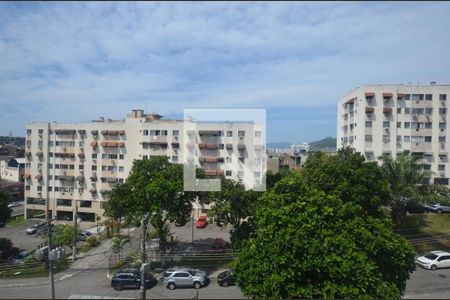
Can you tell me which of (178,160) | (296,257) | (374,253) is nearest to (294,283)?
(296,257)

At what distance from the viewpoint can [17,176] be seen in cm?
4797

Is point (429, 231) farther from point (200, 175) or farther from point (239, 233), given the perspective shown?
point (200, 175)

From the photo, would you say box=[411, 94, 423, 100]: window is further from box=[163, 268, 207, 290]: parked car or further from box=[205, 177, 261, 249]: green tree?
box=[163, 268, 207, 290]: parked car

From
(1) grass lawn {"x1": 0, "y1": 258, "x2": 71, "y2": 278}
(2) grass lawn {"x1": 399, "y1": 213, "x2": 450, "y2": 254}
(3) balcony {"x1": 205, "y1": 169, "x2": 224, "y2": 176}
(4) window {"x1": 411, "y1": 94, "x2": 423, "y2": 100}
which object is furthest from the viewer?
(3) balcony {"x1": 205, "y1": 169, "x2": 224, "y2": 176}

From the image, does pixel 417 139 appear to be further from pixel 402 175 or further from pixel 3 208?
pixel 3 208

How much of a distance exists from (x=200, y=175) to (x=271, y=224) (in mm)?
10960

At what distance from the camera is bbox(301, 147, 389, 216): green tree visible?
52.0 ft

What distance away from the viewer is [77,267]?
62.2ft

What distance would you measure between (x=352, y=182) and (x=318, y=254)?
1004cm

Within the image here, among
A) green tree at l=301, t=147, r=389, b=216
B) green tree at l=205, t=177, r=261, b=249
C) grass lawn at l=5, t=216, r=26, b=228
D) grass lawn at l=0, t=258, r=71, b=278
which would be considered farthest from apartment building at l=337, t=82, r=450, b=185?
grass lawn at l=5, t=216, r=26, b=228

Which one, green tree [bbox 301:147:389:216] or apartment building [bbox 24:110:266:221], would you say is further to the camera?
apartment building [bbox 24:110:266:221]

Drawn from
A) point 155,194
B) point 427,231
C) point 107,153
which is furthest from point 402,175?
point 107,153

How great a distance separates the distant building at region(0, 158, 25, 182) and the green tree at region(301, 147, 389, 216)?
46918 mm

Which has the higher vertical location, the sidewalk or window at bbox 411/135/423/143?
window at bbox 411/135/423/143
